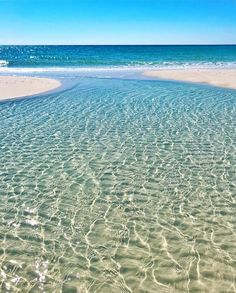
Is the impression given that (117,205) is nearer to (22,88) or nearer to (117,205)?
(117,205)

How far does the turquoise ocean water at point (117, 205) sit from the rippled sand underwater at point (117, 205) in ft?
0.07

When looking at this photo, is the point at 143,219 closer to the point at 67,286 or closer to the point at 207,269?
the point at 207,269

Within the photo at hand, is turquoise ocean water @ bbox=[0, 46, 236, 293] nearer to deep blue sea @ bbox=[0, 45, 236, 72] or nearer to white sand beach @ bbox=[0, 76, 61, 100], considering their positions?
white sand beach @ bbox=[0, 76, 61, 100]

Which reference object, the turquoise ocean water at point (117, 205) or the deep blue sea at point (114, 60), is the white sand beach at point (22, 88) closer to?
the turquoise ocean water at point (117, 205)

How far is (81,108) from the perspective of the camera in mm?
19188

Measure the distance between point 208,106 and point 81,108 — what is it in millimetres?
6705

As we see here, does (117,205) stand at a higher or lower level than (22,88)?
lower

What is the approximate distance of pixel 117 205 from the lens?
26.0 ft

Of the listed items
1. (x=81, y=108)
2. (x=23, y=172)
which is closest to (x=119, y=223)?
(x=23, y=172)

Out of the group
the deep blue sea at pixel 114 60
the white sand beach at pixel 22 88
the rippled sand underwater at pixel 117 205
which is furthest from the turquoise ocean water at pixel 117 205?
the deep blue sea at pixel 114 60

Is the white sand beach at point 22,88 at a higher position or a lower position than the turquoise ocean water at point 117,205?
higher

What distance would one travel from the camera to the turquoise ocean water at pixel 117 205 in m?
5.63

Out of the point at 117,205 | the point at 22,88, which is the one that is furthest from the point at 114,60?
the point at 117,205

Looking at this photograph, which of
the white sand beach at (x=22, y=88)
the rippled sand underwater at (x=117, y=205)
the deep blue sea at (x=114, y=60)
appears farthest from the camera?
the deep blue sea at (x=114, y=60)
